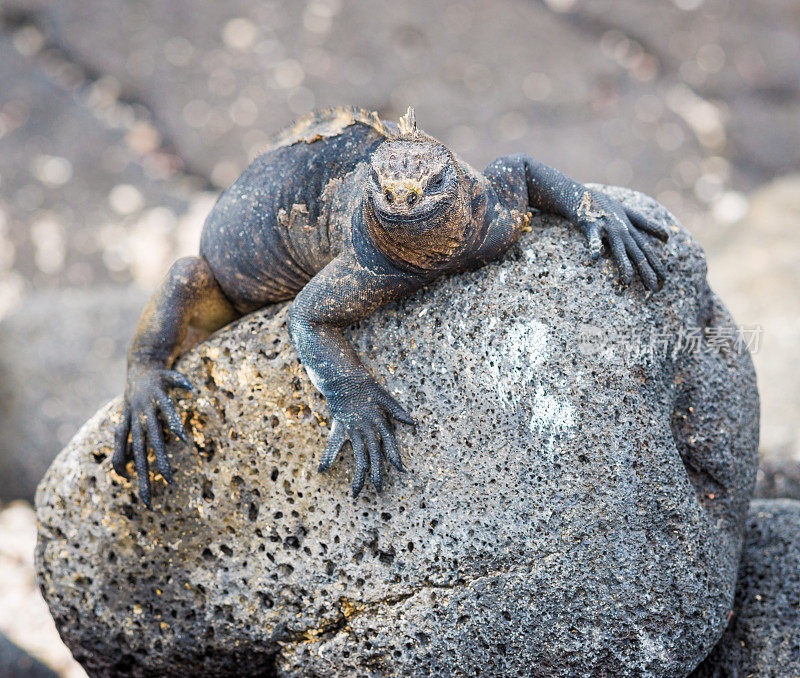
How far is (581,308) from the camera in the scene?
9.28 ft

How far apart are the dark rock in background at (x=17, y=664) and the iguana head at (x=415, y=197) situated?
11.8 ft

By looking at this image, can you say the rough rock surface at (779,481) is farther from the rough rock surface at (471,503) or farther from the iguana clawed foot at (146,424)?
the iguana clawed foot at (146,424)

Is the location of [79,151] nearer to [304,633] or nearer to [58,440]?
[58,440]

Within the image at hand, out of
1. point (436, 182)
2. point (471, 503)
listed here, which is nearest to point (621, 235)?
point (436, 182)

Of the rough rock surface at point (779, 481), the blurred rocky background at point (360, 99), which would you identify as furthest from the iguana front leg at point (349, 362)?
the blurred rocky background at point (360, 99)

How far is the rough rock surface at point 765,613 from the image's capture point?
3.04 m

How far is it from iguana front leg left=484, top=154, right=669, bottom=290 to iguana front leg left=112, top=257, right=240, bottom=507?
4.49ft

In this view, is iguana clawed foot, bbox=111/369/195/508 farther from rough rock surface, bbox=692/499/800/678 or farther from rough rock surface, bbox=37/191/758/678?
rough rock surface, bbox=692/499/800/678

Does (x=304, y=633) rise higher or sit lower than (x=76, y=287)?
lower

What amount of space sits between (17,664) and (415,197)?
3.86 m

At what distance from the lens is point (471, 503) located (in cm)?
276

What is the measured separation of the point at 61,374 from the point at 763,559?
209 inches

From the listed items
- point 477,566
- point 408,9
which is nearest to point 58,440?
point 477,566

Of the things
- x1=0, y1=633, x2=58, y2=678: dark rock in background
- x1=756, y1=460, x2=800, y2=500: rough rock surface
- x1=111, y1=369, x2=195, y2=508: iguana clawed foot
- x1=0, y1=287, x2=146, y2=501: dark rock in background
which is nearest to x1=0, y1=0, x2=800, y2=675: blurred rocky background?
x1=0, y1=287, x2=146, y2=501: dark rock in background
